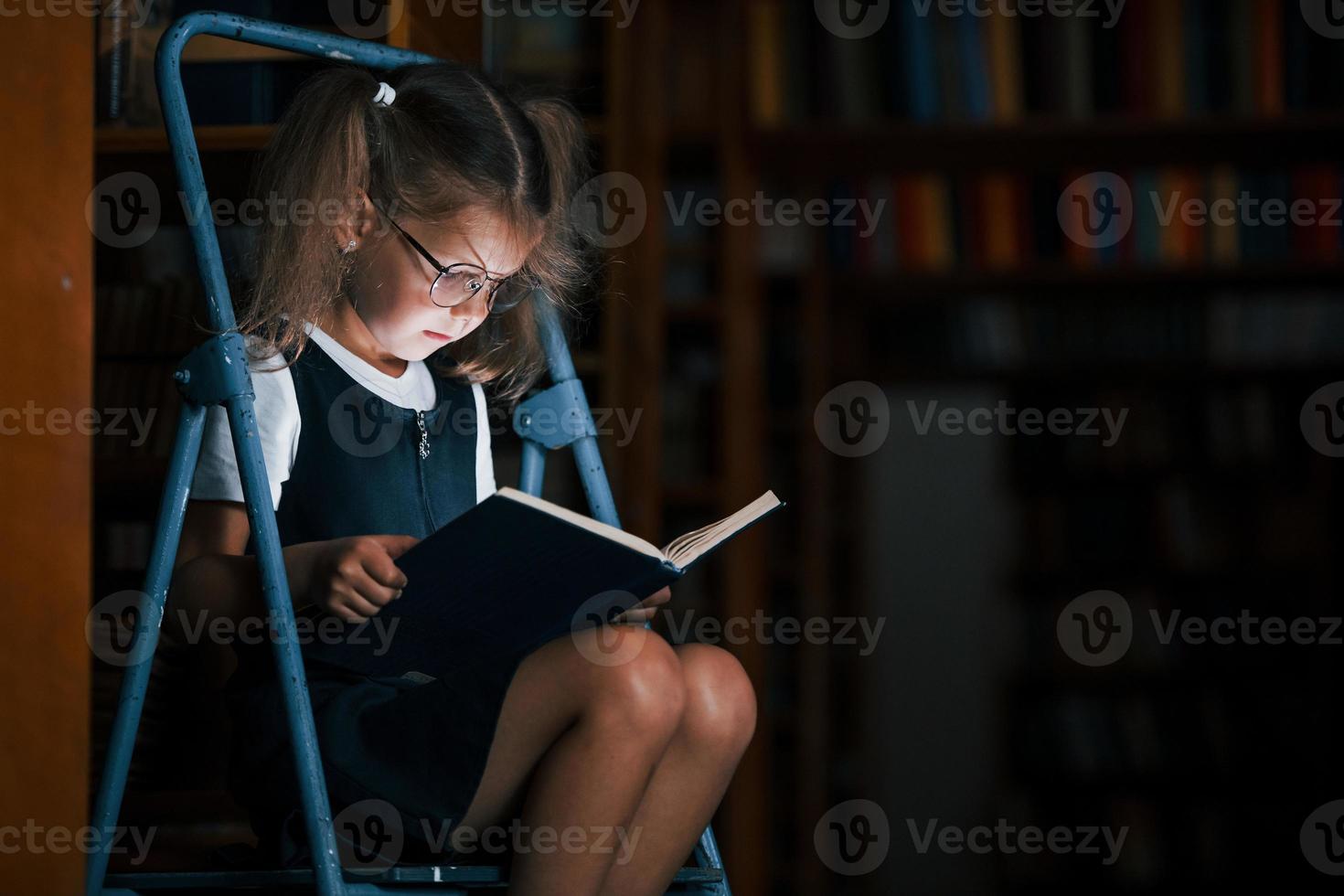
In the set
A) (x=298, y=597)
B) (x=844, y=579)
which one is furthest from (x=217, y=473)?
(x=844, y=579)

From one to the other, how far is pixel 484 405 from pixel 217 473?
0.31 m

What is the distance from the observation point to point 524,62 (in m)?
2.55

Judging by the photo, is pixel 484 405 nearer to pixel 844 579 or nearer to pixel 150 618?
pixel 150 618
